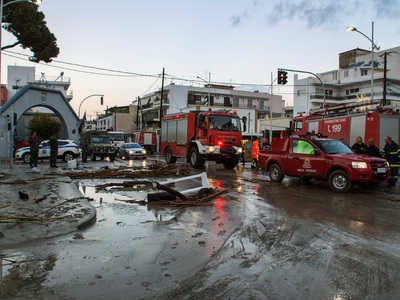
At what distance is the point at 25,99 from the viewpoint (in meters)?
26.8

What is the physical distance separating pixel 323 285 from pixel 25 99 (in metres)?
29.2

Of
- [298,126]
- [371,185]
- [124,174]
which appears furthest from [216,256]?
[298,126]

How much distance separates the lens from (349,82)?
5597 cm

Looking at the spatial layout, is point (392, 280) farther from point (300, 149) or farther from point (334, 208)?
point (300, 149)

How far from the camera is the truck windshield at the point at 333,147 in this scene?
1031 centimetres

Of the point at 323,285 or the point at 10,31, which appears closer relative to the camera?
the point at 323,285

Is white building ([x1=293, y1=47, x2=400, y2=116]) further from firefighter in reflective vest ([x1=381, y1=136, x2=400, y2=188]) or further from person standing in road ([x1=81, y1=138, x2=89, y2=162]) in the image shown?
firefighter in reflective vest ([x1=381, y1=136, x2=400, y2=188])

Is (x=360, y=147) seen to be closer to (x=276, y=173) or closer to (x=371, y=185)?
(x=371, y=185)

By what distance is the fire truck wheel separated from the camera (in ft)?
53.9

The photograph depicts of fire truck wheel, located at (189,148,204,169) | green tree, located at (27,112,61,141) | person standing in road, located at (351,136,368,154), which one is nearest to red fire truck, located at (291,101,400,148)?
person standing in road, located at (351,136,368,154)

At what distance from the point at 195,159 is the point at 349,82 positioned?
162 feet

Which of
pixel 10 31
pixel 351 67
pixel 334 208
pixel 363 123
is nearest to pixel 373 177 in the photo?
pixel 334 208

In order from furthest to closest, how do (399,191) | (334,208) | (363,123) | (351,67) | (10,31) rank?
(351,67) < (10,31) < (363,123) < (399,191) < (334,208)

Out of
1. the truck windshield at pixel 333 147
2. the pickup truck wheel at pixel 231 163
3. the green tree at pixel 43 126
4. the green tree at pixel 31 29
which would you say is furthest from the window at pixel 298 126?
the green tree at pixel 43 126
